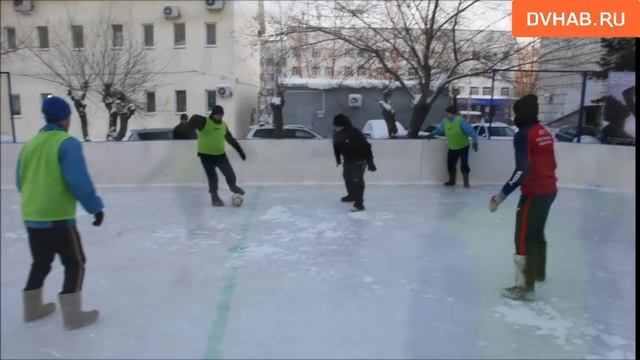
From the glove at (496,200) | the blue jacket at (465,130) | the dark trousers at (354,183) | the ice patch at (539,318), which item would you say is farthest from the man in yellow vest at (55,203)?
the dark trousers at (354,183)

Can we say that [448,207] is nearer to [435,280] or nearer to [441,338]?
[435,280]

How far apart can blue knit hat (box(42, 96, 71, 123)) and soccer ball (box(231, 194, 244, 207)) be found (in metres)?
1.89

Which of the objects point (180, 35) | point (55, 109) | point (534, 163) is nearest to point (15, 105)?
point (55, 109)

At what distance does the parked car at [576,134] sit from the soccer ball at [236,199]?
8.92 feet

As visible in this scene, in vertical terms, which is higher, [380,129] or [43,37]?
[43,37]

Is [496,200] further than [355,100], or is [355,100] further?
[496,200]

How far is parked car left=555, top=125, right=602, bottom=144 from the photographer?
3.70ft

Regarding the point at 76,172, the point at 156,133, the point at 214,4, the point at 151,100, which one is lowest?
the point at 76,172

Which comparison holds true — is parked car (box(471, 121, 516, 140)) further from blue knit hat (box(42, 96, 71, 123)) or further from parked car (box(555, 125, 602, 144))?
blue knit hat (box(42, 96, 71, 123))

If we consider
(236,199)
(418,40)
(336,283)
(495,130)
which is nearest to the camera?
(418,40)

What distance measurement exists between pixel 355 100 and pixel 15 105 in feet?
3.94

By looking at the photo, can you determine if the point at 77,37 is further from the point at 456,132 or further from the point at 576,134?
the point at 576,134

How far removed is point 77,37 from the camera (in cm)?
147

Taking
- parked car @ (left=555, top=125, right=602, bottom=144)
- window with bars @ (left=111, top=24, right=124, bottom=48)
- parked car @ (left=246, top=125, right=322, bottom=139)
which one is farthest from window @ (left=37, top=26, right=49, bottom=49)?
parked car @ (left=555, top=125, right=602, bottom=144)
